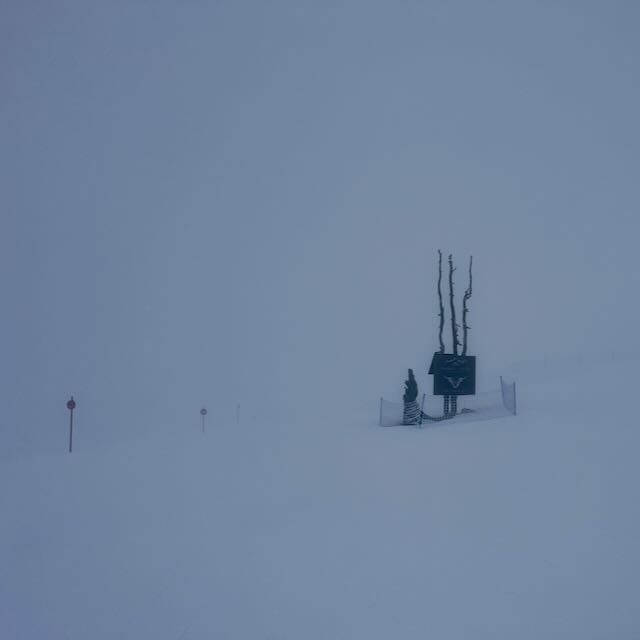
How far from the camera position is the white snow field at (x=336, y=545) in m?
7.55

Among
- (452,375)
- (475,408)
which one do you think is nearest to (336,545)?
(452,375)

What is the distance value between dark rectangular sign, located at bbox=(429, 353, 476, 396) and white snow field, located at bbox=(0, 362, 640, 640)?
8179 mm

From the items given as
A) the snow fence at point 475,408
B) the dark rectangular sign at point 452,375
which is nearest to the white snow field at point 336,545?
the snow fence at point 475,408

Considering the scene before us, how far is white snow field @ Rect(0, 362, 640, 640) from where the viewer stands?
7555mm

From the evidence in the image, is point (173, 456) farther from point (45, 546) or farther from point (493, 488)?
point (493, 488)

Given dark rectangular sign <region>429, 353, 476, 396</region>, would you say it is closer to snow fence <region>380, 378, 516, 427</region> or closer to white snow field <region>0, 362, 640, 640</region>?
snow fence <region>380, 378, 516, 427</region>

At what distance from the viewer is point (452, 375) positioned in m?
28.3

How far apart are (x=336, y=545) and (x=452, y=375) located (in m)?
19.4

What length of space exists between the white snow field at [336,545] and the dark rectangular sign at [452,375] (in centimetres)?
818

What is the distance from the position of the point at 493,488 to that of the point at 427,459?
464cm

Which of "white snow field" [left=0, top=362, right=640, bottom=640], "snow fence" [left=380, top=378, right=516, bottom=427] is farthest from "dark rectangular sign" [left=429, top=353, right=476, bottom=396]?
"white snow field" [left=0, top=362, right=640, bottom=640]

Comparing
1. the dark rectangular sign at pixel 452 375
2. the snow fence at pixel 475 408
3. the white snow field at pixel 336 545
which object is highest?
the dark rectangular sign at pixel 452 375

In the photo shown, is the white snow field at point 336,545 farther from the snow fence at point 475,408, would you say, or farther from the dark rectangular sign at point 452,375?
the dark rectangular sign at point 452,375

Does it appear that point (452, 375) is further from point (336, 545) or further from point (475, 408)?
point (336, 545)
